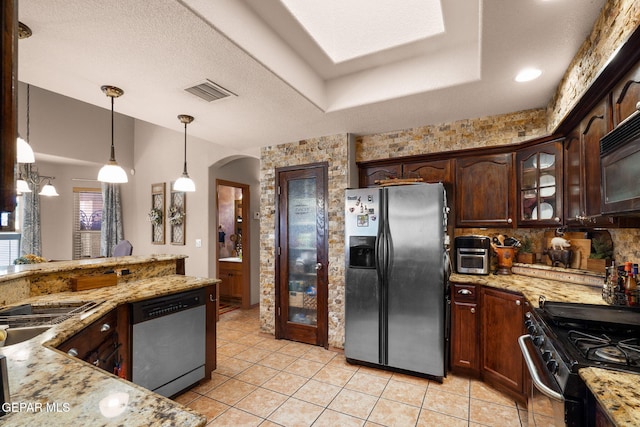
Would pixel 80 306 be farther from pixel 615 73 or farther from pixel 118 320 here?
pixel 615 73

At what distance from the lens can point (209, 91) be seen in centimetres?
241

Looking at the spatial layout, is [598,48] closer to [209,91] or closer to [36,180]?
[209,91]

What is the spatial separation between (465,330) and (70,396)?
2.82 meters

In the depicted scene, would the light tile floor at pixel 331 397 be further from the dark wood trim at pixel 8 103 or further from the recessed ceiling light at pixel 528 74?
the recessed ceiling light at pixel 528 74

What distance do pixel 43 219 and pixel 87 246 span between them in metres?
0.82

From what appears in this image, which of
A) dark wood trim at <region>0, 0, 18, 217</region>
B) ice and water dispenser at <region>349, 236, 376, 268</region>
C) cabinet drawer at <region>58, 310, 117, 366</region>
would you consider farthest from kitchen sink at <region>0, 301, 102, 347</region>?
ice and water dispenser at <region>349, 236, 376, 268</region>

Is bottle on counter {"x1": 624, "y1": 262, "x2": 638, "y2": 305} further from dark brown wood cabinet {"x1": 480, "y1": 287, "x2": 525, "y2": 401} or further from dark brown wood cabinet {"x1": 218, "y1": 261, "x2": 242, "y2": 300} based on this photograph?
dark brown wood cabinet {"x1": 218, "y1": 261, "x2": 242, "y2": 300}

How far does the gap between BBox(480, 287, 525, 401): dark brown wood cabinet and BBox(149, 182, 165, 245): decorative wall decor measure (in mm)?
4836

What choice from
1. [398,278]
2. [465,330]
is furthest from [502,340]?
[398,278]

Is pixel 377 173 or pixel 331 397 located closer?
pixel 331 397

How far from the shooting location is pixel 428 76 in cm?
242

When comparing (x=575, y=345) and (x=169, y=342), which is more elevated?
(x=575, y=345)

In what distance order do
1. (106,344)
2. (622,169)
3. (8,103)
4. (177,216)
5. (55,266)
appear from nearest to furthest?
(8,103), (622,169), (106,344), (55,266), (177,216)

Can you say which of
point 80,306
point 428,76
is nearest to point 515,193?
point 428,76
